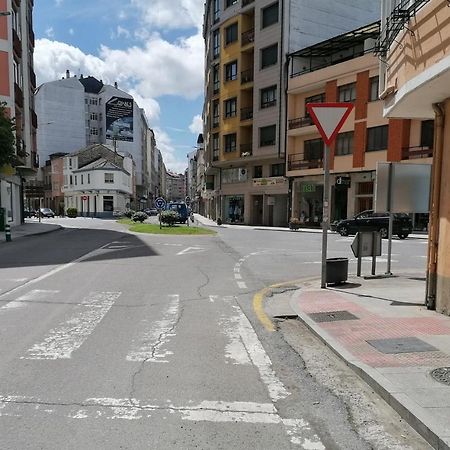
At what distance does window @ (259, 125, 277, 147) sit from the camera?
127ft

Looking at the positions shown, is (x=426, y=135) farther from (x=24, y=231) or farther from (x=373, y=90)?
(x=24, y=231)

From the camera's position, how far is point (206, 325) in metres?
6.21

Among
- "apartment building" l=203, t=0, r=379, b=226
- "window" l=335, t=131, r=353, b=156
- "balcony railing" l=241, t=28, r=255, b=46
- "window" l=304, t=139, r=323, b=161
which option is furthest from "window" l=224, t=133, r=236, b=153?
"window" l=335, t=131, r=353, b=156

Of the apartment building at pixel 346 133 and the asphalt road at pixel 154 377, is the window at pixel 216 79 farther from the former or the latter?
the asphalt road at pixel 154 377

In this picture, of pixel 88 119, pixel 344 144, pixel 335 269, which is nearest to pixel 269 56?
pixel 344 144

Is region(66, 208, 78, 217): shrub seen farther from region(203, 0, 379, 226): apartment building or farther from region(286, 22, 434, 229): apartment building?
region(286, 22, 434, 229): apartment building

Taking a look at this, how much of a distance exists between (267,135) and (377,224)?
17129mm

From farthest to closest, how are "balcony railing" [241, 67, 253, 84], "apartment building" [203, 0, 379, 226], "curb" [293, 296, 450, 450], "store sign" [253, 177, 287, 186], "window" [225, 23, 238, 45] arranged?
"window" [225, 23, 238, 45], "balcony railing" [241, 67, 253, 84], "store sign" [253, 177, 287, 186], "apartment building" [203, 0, 379, 226], "curb" [293, 296, 450, 450]

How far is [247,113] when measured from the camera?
137 feet

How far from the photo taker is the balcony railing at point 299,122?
3550cm

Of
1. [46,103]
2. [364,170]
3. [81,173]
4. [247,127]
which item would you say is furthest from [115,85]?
[364,170]

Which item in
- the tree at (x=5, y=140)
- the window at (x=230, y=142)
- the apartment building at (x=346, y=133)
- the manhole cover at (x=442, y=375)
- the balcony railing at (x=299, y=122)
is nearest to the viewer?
the manhole cover at (x=442, y=375)

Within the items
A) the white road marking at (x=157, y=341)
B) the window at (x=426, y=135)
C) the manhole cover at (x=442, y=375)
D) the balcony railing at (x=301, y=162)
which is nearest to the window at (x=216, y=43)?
the balcony railing at (x=301, y=162)

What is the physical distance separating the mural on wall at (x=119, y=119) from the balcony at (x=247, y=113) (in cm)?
5573
